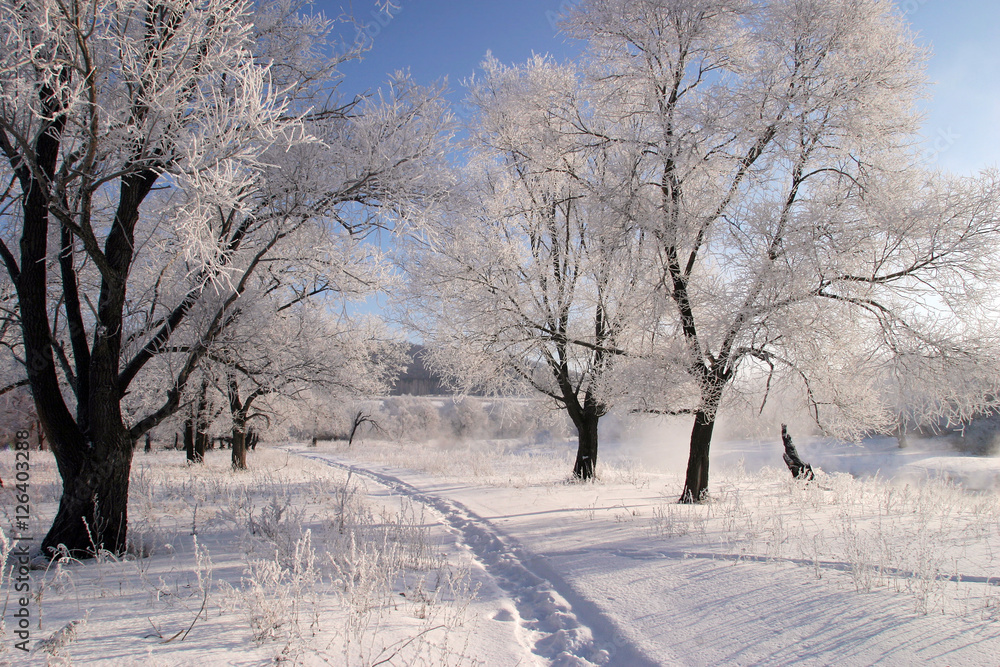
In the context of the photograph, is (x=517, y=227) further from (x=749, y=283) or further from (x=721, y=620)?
(x=721, y=620)

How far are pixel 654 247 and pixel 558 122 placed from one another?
3592 mm

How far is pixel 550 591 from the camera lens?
14.1 ft

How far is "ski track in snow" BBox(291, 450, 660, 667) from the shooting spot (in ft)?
10.3

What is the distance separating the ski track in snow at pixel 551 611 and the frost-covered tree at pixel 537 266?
4580 millimetres

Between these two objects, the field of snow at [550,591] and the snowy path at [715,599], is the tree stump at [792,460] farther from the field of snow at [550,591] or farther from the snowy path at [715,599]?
the snowy path at [715,599]

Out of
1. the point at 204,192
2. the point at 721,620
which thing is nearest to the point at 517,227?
the point at 204,192

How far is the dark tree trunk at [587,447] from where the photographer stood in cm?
1235

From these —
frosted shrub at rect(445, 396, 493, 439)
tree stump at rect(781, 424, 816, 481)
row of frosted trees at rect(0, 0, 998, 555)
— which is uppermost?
row of frosted trees at rect(0, 0, 998, 555)

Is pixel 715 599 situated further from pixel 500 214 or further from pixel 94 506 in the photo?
pixel 500 214

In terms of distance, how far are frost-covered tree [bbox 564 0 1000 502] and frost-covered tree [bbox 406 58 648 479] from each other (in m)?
1.01

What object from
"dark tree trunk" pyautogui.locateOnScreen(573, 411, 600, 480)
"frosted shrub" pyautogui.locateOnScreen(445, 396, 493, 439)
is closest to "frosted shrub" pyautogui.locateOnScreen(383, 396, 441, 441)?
"frosted shrub" pyautogui.locateOnScreen(445, 396, 493, 439)

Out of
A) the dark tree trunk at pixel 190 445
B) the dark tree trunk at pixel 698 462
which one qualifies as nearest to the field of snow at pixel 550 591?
the dark tree trunk at pixel 698 462

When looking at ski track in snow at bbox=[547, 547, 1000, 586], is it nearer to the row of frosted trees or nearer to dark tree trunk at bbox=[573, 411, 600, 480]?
the row of frosted trees

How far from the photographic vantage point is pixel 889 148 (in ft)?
25.2
